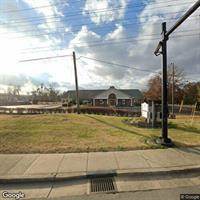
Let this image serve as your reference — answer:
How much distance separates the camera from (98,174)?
209 inches

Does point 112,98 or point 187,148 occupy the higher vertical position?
point 112,98

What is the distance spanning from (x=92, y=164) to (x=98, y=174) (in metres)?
0.67

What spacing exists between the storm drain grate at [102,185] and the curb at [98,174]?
107 mm

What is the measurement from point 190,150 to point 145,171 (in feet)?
8.67

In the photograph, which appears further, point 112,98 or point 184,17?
point 112,98

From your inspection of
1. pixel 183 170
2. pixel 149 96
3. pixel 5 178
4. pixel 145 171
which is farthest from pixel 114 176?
pixel 149 96

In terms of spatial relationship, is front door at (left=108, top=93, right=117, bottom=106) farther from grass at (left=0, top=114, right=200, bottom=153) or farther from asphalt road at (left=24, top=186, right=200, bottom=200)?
asphalt road at (left=24, top=186, right=200, bottom=200)

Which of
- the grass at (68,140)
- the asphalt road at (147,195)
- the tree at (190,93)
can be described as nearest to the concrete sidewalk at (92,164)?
the grass at (68,140)

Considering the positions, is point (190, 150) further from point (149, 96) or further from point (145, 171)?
point (149, 96)

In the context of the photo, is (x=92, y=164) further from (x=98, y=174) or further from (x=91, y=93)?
(x=91, y=93)

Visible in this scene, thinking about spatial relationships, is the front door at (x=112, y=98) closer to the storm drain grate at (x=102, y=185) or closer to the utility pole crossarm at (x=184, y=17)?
the utility pole crossarm at (x=184, y=17)

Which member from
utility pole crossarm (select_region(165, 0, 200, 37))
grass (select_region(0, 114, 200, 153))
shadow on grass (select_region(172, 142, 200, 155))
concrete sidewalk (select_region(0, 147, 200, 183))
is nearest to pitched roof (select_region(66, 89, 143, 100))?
grass (select_region(0, 114, 200, 153))

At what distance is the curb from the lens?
16.8 ft

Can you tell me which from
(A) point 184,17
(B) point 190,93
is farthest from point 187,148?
(B) point 190,93
